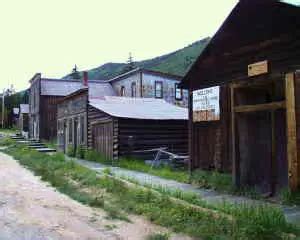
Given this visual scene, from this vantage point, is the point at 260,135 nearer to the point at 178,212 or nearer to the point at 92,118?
the point at 178,212

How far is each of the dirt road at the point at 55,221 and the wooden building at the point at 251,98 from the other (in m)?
3.88

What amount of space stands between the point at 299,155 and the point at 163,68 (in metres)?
79.7

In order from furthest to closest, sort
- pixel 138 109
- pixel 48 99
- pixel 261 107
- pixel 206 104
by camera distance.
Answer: pixel 48 99 < pixel 138 109 < pixel 206 104 < pixel 261 107

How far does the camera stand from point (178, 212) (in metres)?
8.79

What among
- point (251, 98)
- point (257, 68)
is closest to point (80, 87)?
point (251, 98)

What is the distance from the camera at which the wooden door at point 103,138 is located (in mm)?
21531

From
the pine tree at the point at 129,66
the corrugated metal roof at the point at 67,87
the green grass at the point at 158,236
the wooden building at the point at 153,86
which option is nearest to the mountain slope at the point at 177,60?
the pine tree at the point at 129,66

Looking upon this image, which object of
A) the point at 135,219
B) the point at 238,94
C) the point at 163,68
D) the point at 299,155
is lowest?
the point at 135,219

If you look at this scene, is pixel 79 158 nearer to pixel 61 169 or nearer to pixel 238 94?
pixel 61 169

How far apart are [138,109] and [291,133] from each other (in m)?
14.8

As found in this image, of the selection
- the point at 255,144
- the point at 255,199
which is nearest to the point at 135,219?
the point at 255,199

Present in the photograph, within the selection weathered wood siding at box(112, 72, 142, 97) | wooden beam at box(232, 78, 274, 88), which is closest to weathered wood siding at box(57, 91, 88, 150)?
weathered wood siding at box(112, 72, 142, 97)

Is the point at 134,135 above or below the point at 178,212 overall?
above

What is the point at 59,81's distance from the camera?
4322cm
